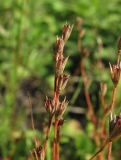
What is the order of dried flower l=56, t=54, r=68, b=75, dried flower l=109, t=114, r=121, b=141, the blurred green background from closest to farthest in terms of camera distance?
dried flower l=109, t=114, r=121, b=141
dried flower l=56, t=54, r=68, b=75
the blurred green background

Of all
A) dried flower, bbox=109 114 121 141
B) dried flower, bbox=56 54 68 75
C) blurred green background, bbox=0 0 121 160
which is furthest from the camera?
blurred green background, bbox=0 0 121 160

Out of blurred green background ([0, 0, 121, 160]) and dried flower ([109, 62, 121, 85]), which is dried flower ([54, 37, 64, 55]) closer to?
dried flower ([109, 62, 121, 85])

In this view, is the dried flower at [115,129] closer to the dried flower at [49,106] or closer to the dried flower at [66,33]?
the dried flower at [49,106]

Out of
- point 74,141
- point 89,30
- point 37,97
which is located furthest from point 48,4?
point 74,141

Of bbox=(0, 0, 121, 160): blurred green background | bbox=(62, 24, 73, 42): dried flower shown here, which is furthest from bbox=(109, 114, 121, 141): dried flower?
bbox=(0, 0, 121, 160): blurred green background

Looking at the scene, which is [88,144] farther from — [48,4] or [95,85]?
[48,4]

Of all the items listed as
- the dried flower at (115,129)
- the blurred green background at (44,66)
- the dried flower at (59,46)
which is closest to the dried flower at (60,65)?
the dried flower at (59,46)

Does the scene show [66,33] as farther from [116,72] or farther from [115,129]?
[115,129]

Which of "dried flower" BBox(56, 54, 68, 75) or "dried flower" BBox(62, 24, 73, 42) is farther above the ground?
"dried flower" BBox(62, 24, 73, 42)

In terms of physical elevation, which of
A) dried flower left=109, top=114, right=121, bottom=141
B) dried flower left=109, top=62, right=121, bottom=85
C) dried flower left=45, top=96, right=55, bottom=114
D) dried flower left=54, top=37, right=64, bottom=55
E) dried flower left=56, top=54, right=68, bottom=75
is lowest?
dried flower left=109, top=114, right=121, bottom=141
